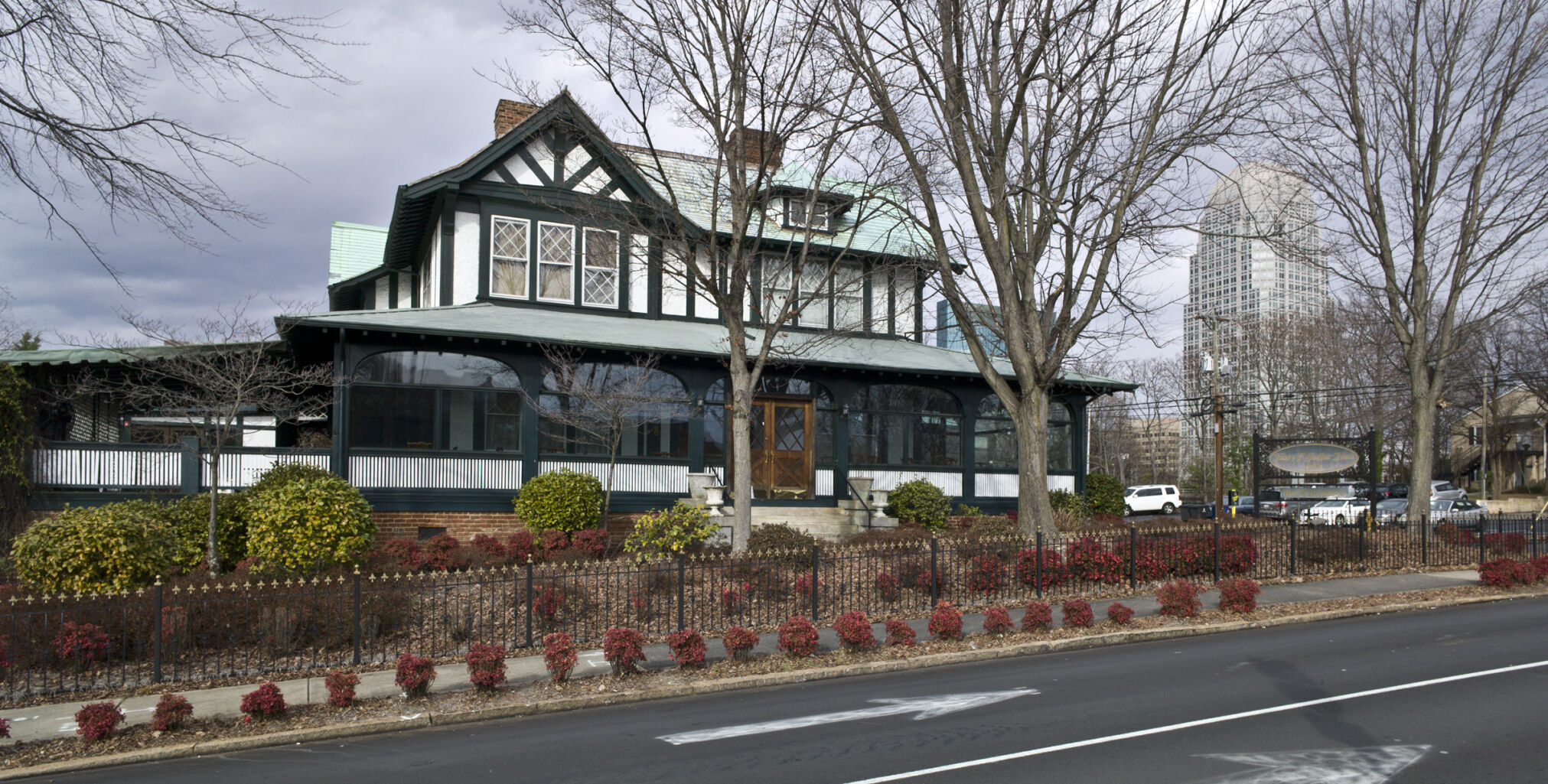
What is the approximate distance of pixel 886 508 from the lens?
22688mm

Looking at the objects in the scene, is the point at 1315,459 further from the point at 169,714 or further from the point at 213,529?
the point at 169,714

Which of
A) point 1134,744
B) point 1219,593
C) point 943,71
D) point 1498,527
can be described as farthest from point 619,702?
point 1498,527

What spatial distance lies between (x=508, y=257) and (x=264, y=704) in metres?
14.7

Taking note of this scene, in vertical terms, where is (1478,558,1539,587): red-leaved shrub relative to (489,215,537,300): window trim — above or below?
below

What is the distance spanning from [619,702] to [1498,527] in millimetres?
19314

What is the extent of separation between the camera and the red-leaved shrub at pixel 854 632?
1172 centimetres

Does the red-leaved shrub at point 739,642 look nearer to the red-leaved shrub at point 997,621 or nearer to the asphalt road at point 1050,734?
the asphalt road at point 1050,734

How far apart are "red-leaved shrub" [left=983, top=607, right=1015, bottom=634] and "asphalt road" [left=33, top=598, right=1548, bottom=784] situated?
1266mm

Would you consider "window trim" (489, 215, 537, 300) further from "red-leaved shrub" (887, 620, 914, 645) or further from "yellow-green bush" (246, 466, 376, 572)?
"red-leaved shrub" (887, 620, 914, 645)

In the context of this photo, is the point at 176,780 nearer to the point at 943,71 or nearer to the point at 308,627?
the point at 308,627

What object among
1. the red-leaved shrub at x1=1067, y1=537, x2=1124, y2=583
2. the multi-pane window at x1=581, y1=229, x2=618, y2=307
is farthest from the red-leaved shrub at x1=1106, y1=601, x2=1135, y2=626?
the multi-pane window at x1=581, y1=229, x2=618, y2=307

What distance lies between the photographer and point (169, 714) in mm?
8734

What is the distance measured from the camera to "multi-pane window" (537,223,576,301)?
22.8 meters

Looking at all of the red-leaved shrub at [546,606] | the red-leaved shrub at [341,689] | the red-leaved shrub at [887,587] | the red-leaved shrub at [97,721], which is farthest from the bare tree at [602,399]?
the red-leaved shrub at [97,721]
